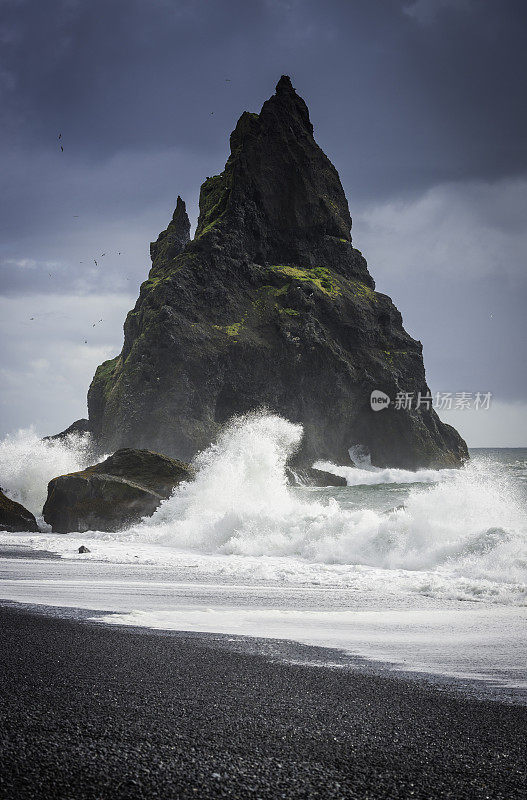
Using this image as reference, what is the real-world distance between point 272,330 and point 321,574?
1938 inches

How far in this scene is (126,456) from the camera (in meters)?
22.5

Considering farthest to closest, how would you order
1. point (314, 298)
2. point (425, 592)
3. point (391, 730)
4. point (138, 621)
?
point (314, 298) < point (425, 592) < point (138, 621) < point (391, 730)

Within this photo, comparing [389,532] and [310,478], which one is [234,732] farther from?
→ [310,478]

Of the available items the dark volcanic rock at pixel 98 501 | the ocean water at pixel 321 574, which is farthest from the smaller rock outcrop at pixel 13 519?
the ocean water at pixel 321 574

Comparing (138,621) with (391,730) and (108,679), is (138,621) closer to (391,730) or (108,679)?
(108,679)

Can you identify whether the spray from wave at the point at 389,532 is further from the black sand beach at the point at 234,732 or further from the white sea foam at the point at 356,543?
the black sand beach at the point at 234,732

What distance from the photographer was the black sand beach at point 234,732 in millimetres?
2447

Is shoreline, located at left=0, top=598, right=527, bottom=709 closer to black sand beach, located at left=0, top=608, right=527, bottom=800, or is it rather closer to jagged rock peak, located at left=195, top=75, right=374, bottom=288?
black sand beach, located at left=0, top=608, right=527, bottom=800

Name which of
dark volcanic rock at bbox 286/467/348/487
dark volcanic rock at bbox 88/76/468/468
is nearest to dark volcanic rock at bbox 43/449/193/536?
dark volcanic rock at bbox 286/467/348/487

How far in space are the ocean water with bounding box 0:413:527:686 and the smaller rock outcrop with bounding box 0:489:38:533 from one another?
87.4 inches

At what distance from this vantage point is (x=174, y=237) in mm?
73000

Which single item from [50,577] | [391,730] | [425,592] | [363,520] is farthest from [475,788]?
[363,520]

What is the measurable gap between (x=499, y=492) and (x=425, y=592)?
21.0 feet

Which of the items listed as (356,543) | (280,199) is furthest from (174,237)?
(356,543)
